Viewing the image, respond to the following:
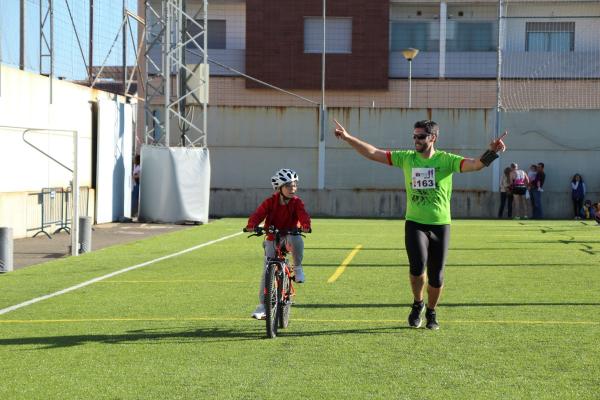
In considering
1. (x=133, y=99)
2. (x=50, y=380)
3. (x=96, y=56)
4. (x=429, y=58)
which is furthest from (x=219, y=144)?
(x=50, y=380)

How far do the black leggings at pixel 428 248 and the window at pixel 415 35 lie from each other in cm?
3874

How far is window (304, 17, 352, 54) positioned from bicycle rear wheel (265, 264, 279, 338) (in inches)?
1547

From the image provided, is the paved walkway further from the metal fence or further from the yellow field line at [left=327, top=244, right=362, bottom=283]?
the yellow field line at [left=327, top=244, right=362, bottom=283]

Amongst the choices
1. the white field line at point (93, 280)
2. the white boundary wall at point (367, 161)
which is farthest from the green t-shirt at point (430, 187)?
the white boundary wall at point (367, 161)

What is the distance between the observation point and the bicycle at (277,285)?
10.4m

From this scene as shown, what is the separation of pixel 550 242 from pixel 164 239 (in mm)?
8087

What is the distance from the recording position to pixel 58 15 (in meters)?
26.3

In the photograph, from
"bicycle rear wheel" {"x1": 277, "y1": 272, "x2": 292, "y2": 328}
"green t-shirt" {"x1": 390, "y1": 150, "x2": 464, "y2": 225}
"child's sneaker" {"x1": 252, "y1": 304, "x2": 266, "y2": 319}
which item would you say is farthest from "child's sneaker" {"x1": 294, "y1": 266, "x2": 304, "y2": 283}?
"green t-shirt" {"x1": 390, "y1": 150, "x2": 464, "y2": 225}

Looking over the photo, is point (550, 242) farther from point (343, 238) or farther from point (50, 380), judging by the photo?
point (50, 380)

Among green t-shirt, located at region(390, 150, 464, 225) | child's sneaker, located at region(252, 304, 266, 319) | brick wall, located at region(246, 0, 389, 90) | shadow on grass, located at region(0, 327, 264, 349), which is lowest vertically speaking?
shadow on grass, located at region(0, 327, 264, 349)

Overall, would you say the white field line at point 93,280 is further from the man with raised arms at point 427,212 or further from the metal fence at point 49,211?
the man with raised arms at point 427,212

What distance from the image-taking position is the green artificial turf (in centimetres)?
819

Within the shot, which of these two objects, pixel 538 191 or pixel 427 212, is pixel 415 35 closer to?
pixel 538 191

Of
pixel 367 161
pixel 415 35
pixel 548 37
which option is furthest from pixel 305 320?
pixel 415 35
